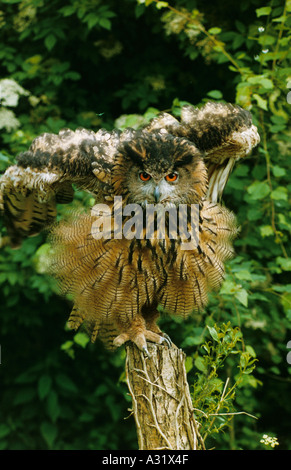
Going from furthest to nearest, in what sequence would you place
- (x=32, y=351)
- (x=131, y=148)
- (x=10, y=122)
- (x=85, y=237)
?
(x=32, y=351)
(x=10, y=122)
(x=85, y=237)
(x=131, y=148)

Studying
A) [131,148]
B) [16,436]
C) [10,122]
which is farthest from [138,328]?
[16,436]

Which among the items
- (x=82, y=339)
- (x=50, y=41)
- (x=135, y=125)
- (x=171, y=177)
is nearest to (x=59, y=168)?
(x=171, y=177)

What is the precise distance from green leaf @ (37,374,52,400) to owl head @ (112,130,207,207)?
8.86 feet

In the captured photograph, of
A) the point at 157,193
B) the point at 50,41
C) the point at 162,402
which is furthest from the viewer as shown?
the point at 50,41

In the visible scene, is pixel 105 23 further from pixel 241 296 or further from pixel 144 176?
pixel 241 296

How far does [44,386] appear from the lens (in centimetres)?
493

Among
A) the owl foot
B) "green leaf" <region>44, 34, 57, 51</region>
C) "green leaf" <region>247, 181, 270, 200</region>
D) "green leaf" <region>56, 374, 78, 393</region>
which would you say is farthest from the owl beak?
"green leaf" <region>56, 374, 78, 393</region>

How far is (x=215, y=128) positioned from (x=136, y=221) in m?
0.74

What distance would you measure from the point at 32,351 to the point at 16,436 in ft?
2.62

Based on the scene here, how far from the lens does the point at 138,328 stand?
293 centimetres

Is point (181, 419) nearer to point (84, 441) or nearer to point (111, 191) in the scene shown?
point (111, 191)

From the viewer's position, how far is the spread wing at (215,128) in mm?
3139

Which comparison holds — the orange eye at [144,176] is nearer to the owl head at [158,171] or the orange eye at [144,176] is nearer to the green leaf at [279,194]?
the owl head at [158,171]

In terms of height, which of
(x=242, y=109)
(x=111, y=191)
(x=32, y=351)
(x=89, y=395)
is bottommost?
(x=89, y=395)
